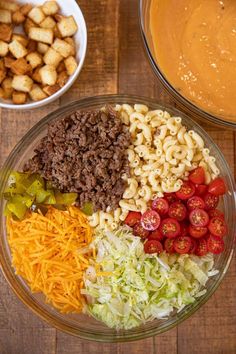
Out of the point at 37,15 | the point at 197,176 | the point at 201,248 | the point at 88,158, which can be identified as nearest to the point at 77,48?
the point at 37,15

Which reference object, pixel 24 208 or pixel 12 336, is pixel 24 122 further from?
pixel 12 336

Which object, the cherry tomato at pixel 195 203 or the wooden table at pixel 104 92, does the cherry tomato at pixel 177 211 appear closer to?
the cherry tomato at pixel 195 203

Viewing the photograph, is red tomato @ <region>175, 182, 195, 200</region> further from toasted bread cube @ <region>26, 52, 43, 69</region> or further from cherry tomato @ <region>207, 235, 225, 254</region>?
toasted bread cube @ <region>26, 52, 43, 69</region>

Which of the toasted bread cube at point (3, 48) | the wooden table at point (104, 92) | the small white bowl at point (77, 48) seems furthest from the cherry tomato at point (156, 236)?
the toasted bread cube at point (3, 48)

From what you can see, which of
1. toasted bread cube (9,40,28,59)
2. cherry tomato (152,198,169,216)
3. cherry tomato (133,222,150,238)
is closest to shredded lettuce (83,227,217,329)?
cherry tomato (133,222,150,238)

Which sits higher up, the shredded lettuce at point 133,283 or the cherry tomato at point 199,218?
the cherry tomato at point 199,218
